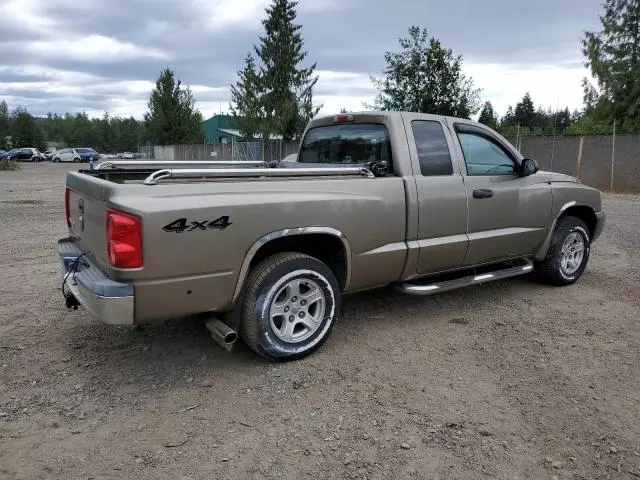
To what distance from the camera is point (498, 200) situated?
5059 mm

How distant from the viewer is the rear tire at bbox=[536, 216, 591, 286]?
573cm

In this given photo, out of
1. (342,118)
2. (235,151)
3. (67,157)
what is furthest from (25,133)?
(342,118)

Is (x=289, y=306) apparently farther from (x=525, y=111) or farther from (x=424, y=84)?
(x=525, y=111)

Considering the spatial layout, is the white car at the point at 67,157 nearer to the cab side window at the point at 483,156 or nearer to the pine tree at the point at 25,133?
the pine tree at the point at 25,133

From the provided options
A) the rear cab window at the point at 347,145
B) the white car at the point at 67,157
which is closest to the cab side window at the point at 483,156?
the rear cab window at the point at 347,145

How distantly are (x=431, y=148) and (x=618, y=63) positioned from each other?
28.9m

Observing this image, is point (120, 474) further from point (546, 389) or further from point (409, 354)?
point (546, 389)

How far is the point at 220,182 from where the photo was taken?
3.56m

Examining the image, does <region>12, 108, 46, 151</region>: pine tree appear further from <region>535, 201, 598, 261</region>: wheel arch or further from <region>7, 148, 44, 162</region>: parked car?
<region>535, 201, 598, 261</region>: wheel arch

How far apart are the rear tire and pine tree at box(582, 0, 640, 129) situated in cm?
2445

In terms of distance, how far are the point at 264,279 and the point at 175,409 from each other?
3.30ft

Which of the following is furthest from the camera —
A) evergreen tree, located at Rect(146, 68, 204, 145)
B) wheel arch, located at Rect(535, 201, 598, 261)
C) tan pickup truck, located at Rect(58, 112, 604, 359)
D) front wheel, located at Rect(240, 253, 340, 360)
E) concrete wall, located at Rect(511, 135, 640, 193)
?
evergreen tree, located at Rect(146, 68, 204, 145)

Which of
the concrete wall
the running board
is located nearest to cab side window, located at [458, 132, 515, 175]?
the running board

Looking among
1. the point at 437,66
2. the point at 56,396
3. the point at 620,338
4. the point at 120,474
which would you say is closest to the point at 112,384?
the point at 56,396
